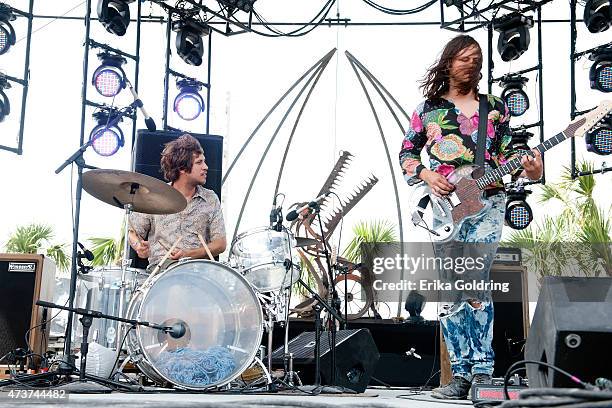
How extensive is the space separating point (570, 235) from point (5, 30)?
11.2 m

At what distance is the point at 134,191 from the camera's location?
4.40m

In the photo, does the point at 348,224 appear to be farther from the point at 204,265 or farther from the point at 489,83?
the point at 204,265

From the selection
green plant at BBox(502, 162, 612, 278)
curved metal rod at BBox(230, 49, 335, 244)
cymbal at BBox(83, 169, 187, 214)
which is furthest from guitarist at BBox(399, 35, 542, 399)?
green plant at BBox(502, 162, 612, 278)

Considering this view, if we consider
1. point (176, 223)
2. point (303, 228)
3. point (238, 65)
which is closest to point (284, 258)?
point (176, 223)

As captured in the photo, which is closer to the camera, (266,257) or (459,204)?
(459,204)

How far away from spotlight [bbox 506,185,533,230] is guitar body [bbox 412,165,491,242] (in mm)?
5231

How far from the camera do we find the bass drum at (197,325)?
164 inches

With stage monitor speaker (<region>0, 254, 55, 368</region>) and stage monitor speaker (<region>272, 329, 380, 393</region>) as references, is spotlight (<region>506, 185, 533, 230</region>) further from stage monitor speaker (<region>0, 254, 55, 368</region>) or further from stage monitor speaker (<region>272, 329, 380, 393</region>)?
stage monitor speaker (<region>0, 254, 55, 368</region>)

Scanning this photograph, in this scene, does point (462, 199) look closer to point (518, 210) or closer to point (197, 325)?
point (197, 325)

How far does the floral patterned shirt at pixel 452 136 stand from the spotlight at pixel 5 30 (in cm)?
524

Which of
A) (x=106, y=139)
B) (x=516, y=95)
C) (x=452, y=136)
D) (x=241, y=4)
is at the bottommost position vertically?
(x=452, y=136)

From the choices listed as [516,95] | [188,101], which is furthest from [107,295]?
[516,95]

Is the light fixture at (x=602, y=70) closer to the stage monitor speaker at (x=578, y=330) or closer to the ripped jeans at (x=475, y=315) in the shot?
the ripped jeans at (x=475, y=315)

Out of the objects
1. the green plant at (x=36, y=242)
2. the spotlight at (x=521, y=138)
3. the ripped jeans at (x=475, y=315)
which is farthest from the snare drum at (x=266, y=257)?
the green plant at (x=36, y=242)
